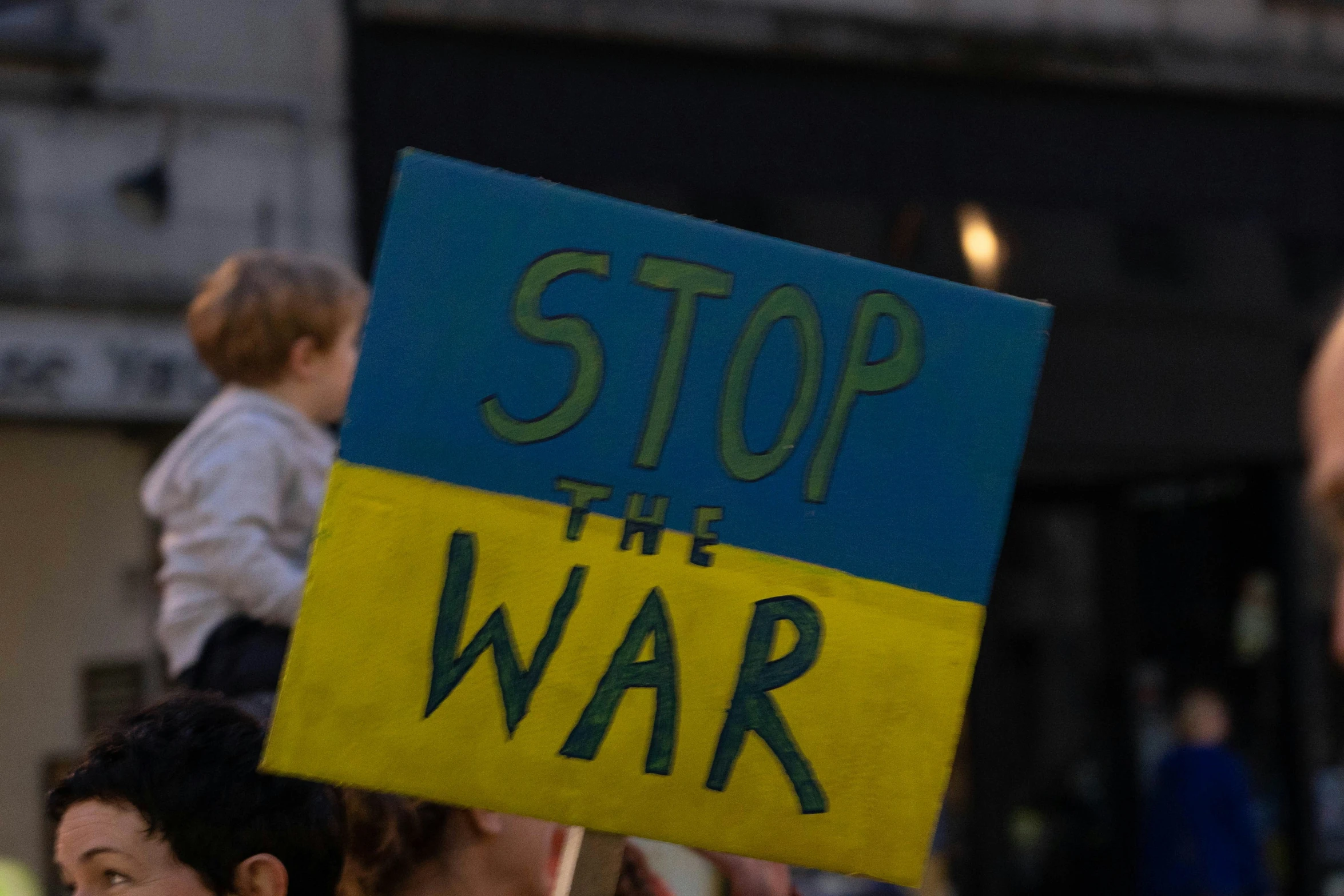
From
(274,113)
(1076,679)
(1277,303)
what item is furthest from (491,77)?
(1076,679)

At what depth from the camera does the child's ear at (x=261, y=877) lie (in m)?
2.09

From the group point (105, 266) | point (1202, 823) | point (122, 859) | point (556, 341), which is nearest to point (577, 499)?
point (556, 341)

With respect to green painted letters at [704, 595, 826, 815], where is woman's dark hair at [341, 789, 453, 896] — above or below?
below

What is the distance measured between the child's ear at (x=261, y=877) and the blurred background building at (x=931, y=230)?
4914 millimetres

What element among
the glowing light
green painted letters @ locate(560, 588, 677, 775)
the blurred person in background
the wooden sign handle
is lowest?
the blurred person in background

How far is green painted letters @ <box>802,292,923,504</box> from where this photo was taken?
6.97ft

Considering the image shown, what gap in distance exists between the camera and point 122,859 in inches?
80.9

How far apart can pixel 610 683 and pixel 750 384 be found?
0.38 meters

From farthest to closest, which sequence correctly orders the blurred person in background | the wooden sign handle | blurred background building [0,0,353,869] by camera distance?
the blurred person in background, blurred background building [0,0,353,869], the wooden sign handle

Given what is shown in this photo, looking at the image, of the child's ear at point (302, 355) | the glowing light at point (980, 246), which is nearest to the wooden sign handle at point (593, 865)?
the child's ear at point (302, 355)

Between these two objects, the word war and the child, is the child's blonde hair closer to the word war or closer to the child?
the child

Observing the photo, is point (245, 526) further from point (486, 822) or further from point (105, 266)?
point (105, 266)

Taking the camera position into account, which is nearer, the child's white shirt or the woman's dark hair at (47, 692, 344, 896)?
the woman's dark hair at (47, 692, 344, 896)

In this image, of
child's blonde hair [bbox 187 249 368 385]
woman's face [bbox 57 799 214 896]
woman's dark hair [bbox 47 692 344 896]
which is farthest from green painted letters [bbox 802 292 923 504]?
child's blonde hair [bbox 187 249 368 385]
